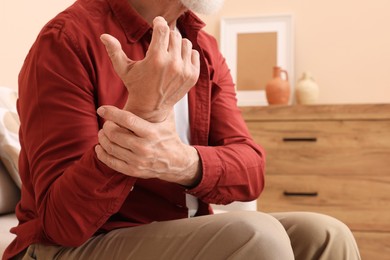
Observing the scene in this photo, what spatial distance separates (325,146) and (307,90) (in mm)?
418

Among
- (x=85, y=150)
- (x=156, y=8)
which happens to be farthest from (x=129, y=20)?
(x=85, y=150)

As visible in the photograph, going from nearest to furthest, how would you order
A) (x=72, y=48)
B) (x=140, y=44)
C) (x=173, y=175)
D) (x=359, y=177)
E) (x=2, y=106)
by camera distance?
(x=173, y=175)
(x=72, y=48)
(x=140, y=44)
(x=2, y=106)
(x=359, y=177)

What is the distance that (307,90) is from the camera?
2.88m

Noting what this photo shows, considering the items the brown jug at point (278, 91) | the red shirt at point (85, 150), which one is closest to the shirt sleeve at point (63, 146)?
the red shirt at point (85, 150)

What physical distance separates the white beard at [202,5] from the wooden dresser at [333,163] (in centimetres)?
133

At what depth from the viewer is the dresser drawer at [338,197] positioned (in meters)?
2.47

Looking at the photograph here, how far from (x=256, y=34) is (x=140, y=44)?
206cm

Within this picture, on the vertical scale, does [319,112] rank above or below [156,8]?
below

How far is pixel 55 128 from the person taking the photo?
1.00 metres

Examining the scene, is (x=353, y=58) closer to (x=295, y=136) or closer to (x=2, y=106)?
(x=295, y=136)

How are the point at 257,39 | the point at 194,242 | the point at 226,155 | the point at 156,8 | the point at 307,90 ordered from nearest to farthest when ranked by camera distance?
1. the point at 194,242
2. the point at 226,155
3. the point at 156,8
4. the point at 307,90
5. the point at 257,39

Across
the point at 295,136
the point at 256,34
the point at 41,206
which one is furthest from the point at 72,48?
the point at 256,34

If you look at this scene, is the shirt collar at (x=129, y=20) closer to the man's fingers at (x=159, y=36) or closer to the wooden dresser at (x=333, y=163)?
the man's fingers at (x=159, y=36)

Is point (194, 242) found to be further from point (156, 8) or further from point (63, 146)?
point (156, 8)
